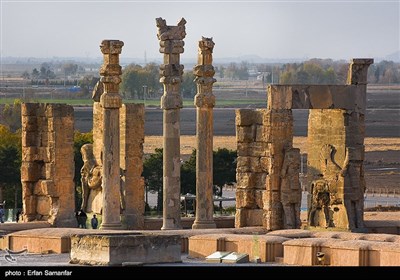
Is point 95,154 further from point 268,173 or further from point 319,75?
point 319,75

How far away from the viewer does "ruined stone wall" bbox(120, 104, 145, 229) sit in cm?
5134

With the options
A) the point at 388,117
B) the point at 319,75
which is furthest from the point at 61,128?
the point at 319,75

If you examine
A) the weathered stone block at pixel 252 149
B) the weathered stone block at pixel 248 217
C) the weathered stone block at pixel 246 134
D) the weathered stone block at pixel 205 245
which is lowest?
the weathered stone block at pixel 205 245

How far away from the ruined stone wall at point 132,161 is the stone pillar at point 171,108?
1.63 m

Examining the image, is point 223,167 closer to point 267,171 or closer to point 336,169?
point 336,169

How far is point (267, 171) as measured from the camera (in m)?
49.8

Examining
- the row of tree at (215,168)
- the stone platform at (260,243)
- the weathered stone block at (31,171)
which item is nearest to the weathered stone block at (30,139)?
the weathered stone block at (31,171)

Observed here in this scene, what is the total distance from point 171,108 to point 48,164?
4084 mm

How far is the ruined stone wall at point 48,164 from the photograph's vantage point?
51.4m

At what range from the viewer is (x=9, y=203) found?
222ft

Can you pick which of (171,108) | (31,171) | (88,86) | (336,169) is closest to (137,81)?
(88,86)

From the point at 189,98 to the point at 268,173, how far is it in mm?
131921

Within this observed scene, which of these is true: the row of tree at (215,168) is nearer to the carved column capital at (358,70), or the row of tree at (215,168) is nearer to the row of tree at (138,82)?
the carved column capital at (358,70)

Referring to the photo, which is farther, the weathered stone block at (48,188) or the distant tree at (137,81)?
the distant tree at (137,81)
